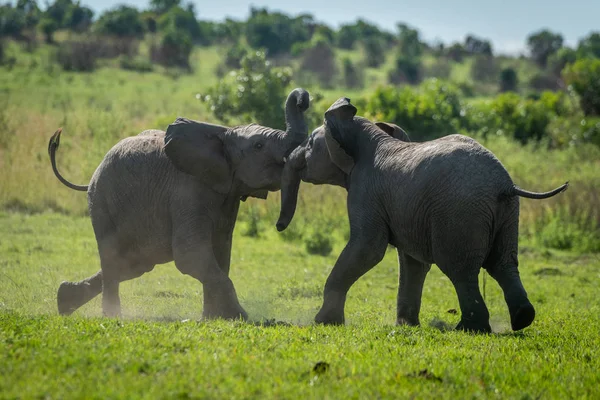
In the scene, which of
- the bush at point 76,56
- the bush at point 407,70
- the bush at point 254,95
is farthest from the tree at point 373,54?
the bush at point 254,95

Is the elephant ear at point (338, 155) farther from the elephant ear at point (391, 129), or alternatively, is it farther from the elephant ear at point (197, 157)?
A: the elephant ear at point (197, 157)

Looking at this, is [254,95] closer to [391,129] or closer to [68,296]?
[391,129]

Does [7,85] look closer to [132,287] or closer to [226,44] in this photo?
[132,287]

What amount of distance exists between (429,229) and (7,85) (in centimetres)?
3891

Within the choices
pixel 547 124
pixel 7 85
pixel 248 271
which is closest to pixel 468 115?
pixel 547 124

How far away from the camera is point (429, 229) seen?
1028 centimetres

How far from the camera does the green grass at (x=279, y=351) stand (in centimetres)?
699

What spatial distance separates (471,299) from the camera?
10.1m

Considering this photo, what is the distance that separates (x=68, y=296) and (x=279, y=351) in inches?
173

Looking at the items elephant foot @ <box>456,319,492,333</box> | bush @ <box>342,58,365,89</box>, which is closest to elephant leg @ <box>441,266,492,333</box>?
elephant foot @ <box>456,319,492,333</box>

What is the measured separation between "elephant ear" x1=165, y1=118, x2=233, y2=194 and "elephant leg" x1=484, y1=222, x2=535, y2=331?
11.0ft

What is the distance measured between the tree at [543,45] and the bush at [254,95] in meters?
89.9

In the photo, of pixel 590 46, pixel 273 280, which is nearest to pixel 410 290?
pixel 273 280

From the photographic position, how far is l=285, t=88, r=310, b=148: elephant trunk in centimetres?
1112
